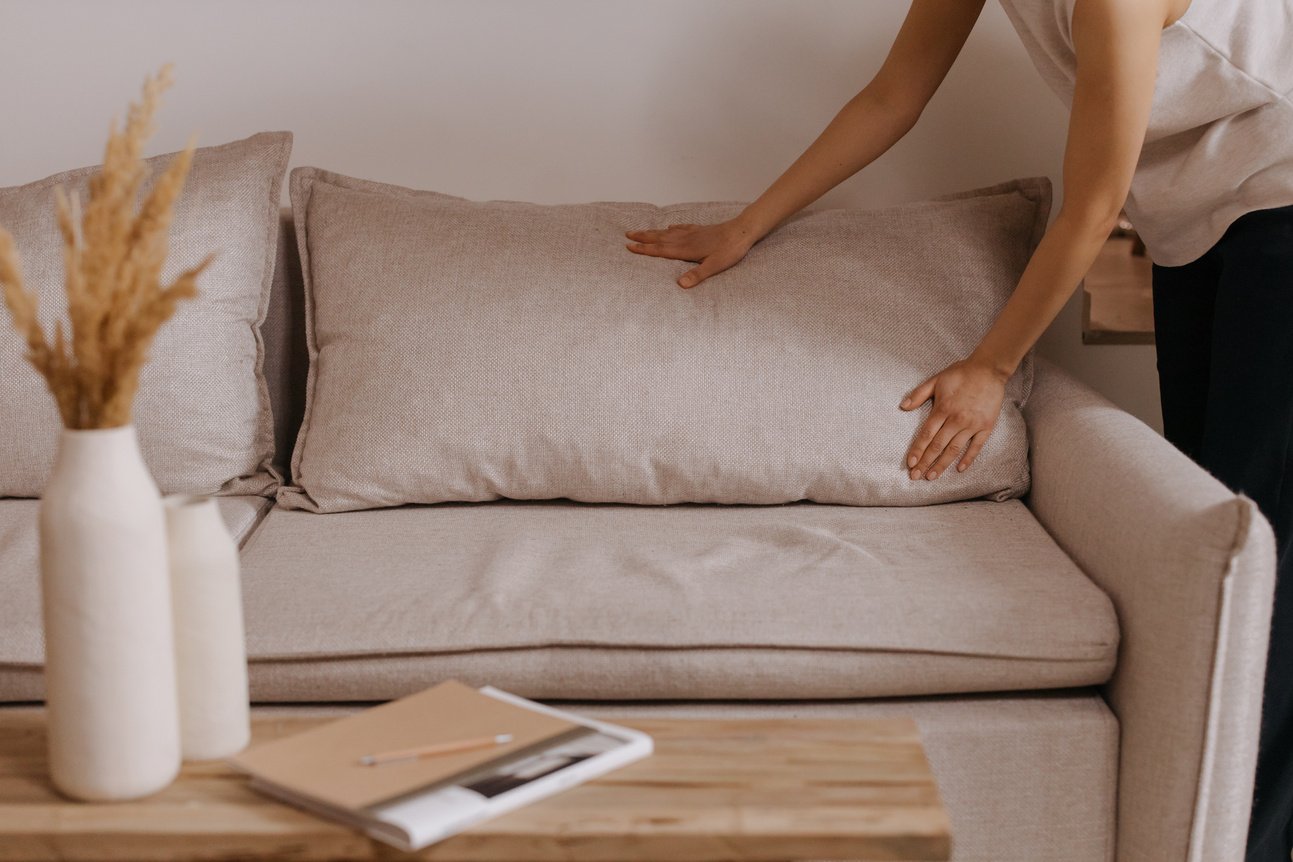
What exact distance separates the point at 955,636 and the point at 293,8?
157 cm

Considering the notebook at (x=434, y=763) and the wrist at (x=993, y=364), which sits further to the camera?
the wrist at (x=993, y=364)

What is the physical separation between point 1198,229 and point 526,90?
1135 mm

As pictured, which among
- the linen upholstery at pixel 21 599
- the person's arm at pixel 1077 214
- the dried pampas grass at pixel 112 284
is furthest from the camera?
the person's arm at pixel 1077 214

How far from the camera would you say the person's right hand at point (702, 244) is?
183 centimetres

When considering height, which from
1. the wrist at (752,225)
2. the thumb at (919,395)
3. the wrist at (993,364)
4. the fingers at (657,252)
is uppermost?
the wrist at (752,225)

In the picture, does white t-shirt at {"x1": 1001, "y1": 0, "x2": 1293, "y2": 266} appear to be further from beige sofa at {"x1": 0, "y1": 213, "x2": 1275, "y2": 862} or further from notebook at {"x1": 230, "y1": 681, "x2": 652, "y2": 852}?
notebook at {"x1": 230, "y1": 681, "x2": 652, "y2": 852}

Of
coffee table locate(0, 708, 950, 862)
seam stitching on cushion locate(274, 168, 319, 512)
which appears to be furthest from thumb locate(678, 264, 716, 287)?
coffee table locate(0, 708, 950, 862)

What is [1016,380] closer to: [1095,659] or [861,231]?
[861,231]

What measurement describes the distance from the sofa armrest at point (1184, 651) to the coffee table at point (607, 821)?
1.33 feet

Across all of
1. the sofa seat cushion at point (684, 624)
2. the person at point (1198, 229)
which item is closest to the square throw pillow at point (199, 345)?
the sofa seat cushion at point (684, 624)

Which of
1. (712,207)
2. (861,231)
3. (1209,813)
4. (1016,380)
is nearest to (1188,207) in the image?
(1016,380)

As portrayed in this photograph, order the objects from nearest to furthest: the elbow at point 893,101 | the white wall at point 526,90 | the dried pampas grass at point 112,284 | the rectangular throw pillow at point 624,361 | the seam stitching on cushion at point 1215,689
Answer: the dried pampas grass at point 112,284 → the seam stitching on cushion at point 1215,689 → the rectangular throw pillow at point 624,361 → the elbow at point 893,101 → the white wall at point 526,90

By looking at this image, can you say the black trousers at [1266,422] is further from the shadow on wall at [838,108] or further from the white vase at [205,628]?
the white vase at [205,628]

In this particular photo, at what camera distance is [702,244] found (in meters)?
1.86
